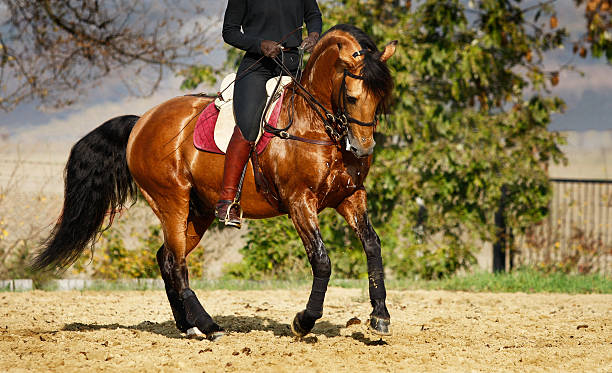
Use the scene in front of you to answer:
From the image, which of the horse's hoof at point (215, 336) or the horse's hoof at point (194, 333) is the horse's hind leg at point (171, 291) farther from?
the horse's hoof at point (215, 336)

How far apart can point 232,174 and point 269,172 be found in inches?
11.9

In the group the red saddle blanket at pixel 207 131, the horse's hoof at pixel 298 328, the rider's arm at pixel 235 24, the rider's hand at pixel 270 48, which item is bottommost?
the horse's hoof at pixel 298 328

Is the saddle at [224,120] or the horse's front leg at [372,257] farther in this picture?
the saddle at [224,120]

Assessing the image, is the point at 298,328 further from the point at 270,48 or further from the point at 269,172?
the point at 270,48

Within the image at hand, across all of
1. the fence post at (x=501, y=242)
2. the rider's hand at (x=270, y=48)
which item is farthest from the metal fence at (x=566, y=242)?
the rider's hand at (x=270, y=48)

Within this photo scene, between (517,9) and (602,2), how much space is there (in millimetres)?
1628

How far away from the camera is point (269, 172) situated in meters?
4.85

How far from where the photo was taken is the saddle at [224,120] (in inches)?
191

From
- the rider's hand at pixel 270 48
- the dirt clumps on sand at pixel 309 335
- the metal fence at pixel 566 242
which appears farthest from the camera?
the metal fence at pixel 566 242

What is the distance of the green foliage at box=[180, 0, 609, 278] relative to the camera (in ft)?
32.2

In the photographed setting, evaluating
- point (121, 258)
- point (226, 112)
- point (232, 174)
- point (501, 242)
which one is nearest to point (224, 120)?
point (226, 112)

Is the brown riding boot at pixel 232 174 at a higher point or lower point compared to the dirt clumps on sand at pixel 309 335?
higher

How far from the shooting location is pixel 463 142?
10016 millimetres

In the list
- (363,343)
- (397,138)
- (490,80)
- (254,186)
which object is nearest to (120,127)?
(254,186)
